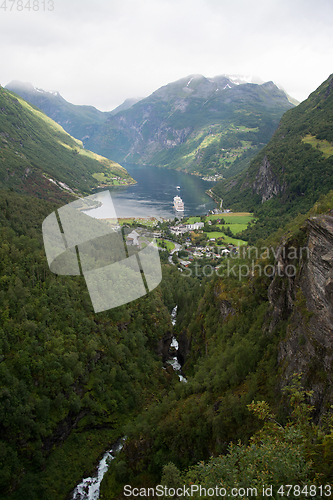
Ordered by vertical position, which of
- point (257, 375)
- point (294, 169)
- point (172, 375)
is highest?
point (294, 169)

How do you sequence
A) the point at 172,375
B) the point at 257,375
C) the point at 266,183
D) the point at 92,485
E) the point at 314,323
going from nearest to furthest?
the point at 314,323 → the point at 257,375 → the point at 92,485 → the point at 172,375 → the point at 266,183

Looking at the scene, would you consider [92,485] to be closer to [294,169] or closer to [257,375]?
[257,375]

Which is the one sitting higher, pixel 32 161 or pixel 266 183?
pixel 266 183

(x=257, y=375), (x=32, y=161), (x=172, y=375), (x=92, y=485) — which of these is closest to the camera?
(x=257, y=375)

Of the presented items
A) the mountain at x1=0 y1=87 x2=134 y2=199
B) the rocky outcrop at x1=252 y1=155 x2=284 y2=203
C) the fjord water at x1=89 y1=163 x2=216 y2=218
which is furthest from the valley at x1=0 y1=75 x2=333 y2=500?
the mountain at x1=0 y1=87 x2=134 y2=199

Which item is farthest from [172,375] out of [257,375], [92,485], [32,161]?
[32,161]

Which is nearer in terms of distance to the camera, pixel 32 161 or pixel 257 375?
pixel 257 375

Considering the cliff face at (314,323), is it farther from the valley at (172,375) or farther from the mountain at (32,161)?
the mountain at (32,161)

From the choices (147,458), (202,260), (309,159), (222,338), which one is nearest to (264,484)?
(147,458)
